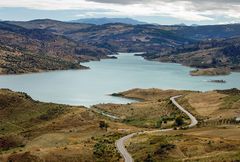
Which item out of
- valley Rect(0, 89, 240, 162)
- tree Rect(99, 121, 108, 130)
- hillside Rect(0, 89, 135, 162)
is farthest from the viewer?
tree Rect(99, 121, 108, 130)

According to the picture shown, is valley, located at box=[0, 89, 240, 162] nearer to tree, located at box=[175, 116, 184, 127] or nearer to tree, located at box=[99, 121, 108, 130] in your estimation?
tree, located at box=[99, 121, 108, 130]

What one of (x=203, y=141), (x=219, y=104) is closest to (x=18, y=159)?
(x=203, y=141)

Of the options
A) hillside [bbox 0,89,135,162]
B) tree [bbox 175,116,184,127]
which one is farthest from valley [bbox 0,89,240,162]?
tree [bbox 175,116,184,127]

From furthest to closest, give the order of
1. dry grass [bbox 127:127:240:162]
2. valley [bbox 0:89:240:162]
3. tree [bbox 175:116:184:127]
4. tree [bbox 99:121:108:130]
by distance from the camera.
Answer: tree [bbox 175:116:184:127] → tree [bbox 99:121:108:130] → valley [bbox 0:89:240:162] → dry grass [bbox 127:127:240:162]

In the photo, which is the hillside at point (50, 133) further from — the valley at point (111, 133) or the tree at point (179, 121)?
the tree at point (179, 121)

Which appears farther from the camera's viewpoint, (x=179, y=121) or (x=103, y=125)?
(x=179, y=121)

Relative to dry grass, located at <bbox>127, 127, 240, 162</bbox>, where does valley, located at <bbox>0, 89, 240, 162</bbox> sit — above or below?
below

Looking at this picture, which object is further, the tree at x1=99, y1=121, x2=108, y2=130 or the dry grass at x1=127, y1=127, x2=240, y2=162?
the tree at x1=99, y1=121, x2=108, y2=130

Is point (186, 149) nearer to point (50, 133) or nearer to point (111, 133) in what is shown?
point (111, 133)

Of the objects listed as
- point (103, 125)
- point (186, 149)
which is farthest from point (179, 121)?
point (186, 149)

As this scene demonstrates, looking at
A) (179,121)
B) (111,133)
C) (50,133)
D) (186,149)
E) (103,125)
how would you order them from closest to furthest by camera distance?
(186,149) → (111,133) → (50,133) → (103,125) → (179,121)

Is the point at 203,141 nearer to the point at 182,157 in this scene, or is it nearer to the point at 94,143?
the point at 182,157

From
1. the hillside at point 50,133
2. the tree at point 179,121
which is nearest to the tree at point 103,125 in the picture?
the hillside at point 50,133
